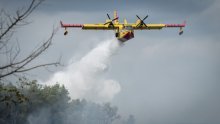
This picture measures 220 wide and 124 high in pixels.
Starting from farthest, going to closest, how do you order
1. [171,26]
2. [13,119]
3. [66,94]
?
Result: [66,94] → [13,119] → [171,26]

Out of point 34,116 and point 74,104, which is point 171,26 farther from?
point 74,104

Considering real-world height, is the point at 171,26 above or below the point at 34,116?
above

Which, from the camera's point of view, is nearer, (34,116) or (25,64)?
(25,64)

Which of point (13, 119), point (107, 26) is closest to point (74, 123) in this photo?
point (13, 119)

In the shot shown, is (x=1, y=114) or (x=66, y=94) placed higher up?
(x=66, y=94)

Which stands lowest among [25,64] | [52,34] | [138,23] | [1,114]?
[25,64]

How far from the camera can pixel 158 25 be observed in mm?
93688

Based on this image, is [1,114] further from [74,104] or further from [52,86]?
[74,104]

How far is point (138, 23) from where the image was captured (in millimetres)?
83250

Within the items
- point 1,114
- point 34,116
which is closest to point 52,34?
point 1,114

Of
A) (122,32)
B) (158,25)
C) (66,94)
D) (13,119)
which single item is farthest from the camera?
(66,94)

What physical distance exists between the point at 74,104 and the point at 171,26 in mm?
94433

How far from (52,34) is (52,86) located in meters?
141

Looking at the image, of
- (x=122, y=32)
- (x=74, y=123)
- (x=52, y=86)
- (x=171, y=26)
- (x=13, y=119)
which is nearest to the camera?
(x=122, y=32)
